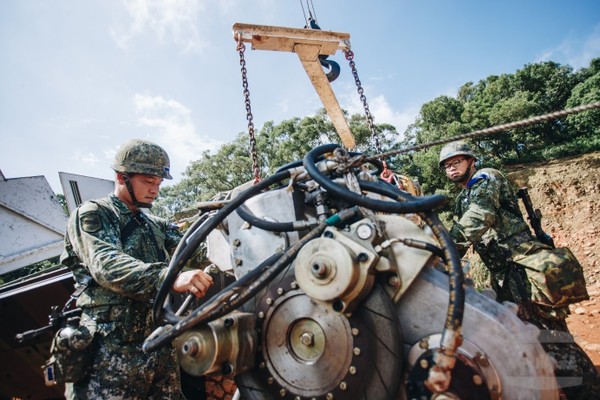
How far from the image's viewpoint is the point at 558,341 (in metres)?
2.58

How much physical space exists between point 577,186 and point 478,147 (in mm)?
10145

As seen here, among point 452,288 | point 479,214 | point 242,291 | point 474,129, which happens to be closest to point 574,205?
point 474,129

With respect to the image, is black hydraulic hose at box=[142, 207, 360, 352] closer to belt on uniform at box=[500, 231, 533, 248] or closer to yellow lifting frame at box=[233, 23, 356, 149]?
belt on uniform at box=[500, 231, 533, 248]

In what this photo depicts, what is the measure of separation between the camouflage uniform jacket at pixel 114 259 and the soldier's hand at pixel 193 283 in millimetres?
147

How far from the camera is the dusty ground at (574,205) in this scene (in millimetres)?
9422

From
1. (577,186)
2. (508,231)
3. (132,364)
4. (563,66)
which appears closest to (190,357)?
(132,364)

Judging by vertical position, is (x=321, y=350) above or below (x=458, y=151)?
below

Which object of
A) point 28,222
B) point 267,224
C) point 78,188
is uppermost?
point 78,188

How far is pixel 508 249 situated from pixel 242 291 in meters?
2.99

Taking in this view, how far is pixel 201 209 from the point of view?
179 centimetres

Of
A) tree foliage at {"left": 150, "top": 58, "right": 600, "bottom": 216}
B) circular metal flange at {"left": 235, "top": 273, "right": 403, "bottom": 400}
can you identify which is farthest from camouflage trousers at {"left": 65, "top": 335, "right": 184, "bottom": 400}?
tree foliage at {"left": 150, "top": 58, "right": 600, "bottom": 216}

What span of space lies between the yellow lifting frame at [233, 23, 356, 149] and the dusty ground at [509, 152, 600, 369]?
773 cm

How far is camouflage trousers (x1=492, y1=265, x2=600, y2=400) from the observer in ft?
7.82

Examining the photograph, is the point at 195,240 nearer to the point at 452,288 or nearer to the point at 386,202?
the point at 386,202
